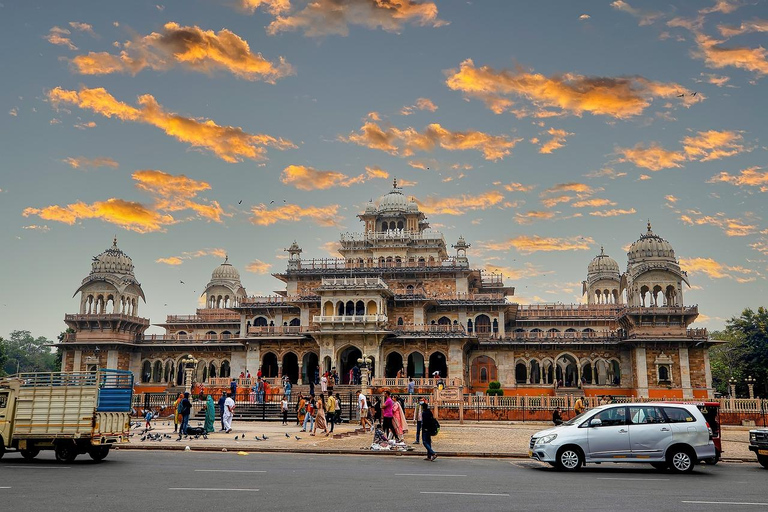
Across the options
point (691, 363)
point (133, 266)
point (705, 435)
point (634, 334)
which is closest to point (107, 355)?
point (133, 266)

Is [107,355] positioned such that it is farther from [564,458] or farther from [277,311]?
[564,458]

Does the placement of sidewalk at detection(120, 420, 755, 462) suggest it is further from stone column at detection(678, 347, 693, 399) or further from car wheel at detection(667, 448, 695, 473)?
stone column at detection(678, 347, 693, 399)

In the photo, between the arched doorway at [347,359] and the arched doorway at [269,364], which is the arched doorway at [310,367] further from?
the arched doorway at [269,364]

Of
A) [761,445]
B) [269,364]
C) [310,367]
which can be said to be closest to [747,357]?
[310,367]

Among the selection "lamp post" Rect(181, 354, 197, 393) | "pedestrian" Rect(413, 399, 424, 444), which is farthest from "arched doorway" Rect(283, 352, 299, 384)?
"pedestrian" Rect(413, 399, 424, 444)

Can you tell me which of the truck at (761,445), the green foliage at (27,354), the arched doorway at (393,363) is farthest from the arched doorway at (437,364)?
the green foliage at (27,354)

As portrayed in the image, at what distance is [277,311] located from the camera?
2331 inches

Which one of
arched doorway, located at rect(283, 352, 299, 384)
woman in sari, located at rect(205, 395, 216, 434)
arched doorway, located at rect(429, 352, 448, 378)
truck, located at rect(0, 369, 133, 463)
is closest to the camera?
truck, located at rect(0, 369, 133, 463)

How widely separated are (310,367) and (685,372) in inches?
1157

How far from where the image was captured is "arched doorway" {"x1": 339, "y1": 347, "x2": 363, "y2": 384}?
2173 inches

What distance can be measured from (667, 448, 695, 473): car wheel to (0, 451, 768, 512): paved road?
377mm

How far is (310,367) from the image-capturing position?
57125 millimetres

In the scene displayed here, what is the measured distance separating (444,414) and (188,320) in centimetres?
4080

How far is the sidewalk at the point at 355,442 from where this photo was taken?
21938 mm
